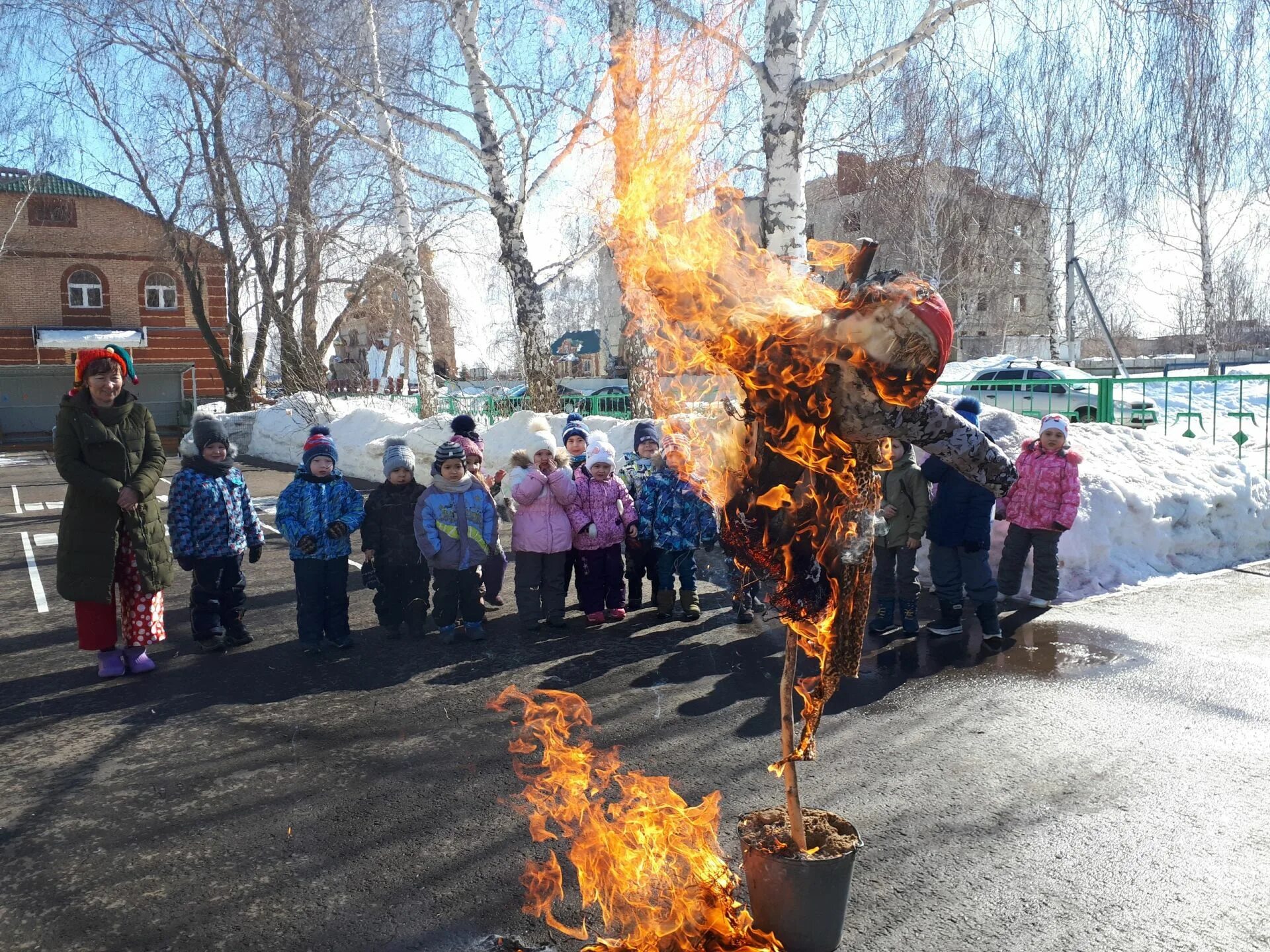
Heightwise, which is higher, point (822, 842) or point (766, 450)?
point (766, 450)

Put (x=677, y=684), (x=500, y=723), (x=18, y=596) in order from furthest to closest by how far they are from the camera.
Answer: (x=18, y=596) < (x=677, y=684) < (x=500, y=723)

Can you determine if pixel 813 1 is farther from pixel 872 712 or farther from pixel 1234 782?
pixel 1234 782

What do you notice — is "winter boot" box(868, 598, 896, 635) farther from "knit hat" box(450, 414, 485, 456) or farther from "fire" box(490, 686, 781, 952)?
"fire" box(490, 686, 781, 952)

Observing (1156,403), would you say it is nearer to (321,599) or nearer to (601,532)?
(601,532)

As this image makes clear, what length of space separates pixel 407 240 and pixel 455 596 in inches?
415

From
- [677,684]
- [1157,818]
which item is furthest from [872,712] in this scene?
[1157,818]

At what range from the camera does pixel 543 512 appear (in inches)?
279

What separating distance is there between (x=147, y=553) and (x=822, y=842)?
4.77m

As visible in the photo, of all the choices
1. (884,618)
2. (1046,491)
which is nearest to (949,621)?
(884,618)

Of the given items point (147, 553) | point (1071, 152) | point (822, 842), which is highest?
point (1071, 152)

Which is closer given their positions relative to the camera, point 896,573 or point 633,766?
point 633,766

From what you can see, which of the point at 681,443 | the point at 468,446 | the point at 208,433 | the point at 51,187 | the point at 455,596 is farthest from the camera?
the point at 51,187

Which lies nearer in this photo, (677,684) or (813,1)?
(677,684)

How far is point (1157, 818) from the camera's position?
3.80 metres
